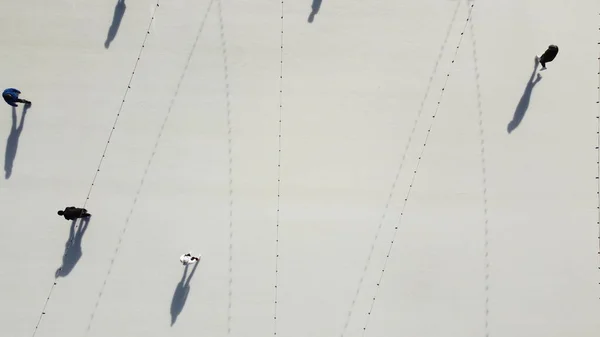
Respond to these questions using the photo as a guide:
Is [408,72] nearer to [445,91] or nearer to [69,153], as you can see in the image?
[445,91]

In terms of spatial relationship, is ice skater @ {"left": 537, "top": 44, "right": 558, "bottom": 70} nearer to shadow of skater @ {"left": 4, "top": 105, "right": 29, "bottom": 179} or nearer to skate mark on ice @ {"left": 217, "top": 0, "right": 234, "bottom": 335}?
skate mark on ice @ {"left": 217, "top": 0, "right": 234, "bottom": 335}

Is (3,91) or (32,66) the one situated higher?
(32,66)

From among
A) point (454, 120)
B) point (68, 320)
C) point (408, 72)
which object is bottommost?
point (68, 320)

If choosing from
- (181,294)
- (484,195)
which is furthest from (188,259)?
(484,195)

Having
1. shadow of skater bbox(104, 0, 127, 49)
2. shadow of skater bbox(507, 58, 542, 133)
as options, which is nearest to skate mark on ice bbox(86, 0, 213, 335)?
shadow of skater bbox(104, 0, 127, 49)

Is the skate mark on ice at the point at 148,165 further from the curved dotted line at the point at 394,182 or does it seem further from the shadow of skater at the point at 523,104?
the shadow of skater at the point at 523,104

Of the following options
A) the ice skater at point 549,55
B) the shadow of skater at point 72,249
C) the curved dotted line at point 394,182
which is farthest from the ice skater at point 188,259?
the ice skater at point 549,55

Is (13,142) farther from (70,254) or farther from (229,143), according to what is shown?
(229,143)

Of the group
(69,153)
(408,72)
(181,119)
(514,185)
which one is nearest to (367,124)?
(408,72)
